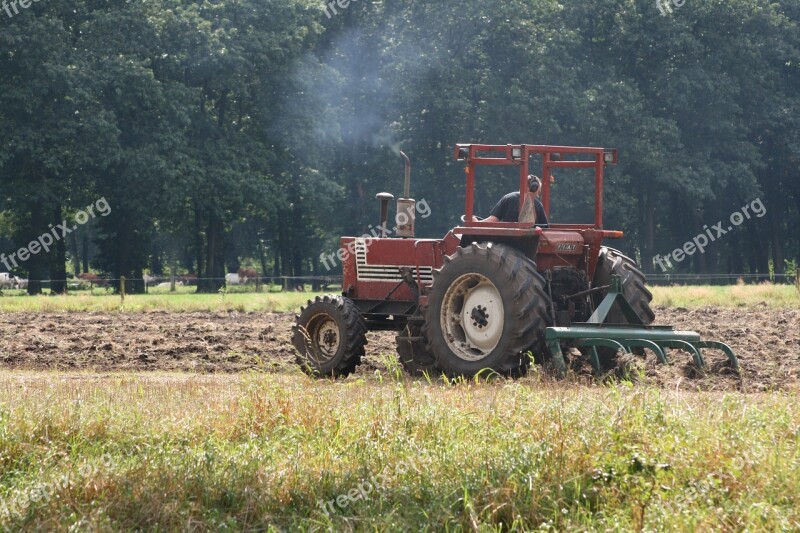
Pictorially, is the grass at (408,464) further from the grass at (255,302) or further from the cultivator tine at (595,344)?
the grass at (255,302)

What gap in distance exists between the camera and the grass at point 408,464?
21.5 ft

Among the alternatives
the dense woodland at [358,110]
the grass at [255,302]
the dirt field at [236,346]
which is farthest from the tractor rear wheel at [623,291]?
the dense woodland at [358,110]

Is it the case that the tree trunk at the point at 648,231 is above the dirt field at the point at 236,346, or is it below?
above

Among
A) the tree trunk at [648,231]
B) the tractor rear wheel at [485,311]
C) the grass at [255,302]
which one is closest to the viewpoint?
the tractor rear wheel at [485,311]

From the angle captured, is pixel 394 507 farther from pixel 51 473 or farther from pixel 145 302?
pixel 145 302

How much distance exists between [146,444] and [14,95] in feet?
112

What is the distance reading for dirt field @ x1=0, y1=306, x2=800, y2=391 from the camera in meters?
12.7

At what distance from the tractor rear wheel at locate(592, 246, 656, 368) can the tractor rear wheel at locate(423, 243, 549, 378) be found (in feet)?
4.14

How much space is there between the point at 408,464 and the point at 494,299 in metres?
5.07

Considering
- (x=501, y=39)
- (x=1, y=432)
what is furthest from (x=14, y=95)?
(x=1, y=432)

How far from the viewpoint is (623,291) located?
12.9m

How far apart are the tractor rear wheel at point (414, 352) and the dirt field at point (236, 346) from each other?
91 centimetres

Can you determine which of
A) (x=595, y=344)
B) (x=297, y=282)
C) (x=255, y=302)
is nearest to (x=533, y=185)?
(x=595, y=344)

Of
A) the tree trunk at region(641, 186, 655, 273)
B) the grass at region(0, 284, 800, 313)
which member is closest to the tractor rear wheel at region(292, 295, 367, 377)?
the grass at region(0, 284, 800, 313)
